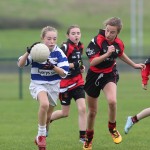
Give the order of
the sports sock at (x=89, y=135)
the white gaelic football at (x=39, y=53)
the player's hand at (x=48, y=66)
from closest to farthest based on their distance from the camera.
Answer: the white gaelic football at (x=39, y=53) < the player's hand at (x=48, y=66) < the sports sock at (x=89, y=135)

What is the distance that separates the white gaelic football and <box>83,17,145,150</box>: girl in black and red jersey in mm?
898

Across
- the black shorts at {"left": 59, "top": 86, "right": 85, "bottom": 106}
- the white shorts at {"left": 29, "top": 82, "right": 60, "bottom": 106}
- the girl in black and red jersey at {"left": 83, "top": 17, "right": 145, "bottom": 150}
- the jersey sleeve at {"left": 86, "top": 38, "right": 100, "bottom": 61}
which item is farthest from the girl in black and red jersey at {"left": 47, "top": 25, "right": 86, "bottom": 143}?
the white shorts at {"left": 29, "top": 82, "right": 60, "bottom": 106}

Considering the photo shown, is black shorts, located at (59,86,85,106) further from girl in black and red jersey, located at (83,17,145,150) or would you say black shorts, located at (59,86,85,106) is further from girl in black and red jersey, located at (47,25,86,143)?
girl in black and red jersey, located at (83,17,145,150)

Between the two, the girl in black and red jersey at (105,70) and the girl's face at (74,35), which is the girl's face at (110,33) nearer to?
the girl in black and red jersey at (105,70)

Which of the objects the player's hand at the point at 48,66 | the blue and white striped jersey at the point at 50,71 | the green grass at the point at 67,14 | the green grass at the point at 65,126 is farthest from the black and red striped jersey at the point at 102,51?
the green grass at the point at 67,14

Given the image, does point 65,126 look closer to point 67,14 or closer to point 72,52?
point 72,52

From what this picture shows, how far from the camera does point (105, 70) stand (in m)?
10.4

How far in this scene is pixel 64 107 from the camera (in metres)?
12.2

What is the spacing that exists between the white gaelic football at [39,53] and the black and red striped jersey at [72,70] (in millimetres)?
2351

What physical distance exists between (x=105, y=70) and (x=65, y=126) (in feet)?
12.8

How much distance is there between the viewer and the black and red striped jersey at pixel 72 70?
466 inches

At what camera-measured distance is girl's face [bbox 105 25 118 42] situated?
392 inches

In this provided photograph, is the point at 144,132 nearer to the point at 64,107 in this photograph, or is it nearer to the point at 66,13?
the point at 64,107

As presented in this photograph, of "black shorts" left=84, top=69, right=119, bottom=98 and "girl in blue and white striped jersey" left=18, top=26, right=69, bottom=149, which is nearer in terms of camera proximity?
"girl in blue and white striped jersey" left=18, top=26, right=69, bottom=149
